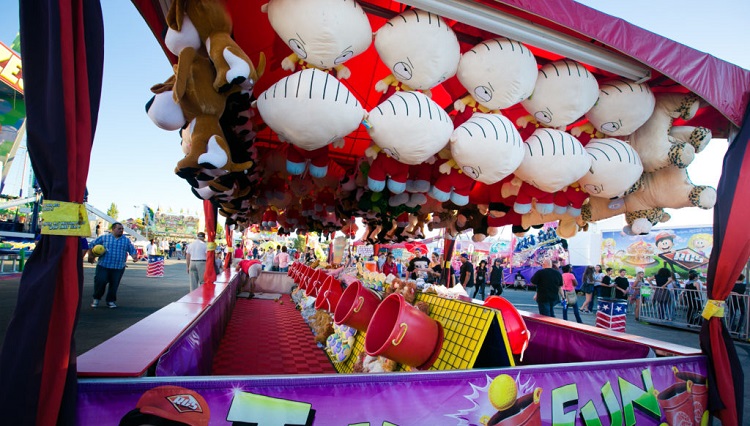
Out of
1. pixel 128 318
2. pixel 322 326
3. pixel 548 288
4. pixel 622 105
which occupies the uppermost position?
pixel 622 105

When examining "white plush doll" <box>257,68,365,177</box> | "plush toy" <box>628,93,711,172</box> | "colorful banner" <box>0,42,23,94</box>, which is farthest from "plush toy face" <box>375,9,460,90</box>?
"colorful banner" <box>0,42,23,94</box>

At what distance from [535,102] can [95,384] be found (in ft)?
8.03

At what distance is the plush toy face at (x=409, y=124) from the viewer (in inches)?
77.0

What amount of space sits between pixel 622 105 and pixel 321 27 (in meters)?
1.88

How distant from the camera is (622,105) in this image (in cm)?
235

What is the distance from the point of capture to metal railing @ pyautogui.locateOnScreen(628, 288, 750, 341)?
7785 millimetres

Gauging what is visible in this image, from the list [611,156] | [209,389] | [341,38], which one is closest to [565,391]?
[611,156]

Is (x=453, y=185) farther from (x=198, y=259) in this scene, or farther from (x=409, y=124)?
(x=198, y=259)

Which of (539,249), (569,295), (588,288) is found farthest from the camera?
(539,249)

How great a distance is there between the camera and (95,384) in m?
1.31

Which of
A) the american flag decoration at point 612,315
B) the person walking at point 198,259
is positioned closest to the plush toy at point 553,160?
the american flag decoration at point 612,315

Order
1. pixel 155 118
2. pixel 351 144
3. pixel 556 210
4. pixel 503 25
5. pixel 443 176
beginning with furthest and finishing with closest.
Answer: pixel 351 144, pixel 556 210, pixel 443 176, pixel 503 25, pixel 155 118

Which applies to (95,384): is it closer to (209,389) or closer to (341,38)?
(209,389)

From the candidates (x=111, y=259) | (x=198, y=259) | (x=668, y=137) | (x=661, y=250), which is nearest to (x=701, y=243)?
(x=661, y=250)
